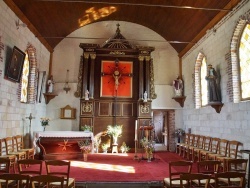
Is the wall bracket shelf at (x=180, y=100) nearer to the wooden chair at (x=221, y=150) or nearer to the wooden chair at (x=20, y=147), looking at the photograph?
the wooden chair at (x=221, y=150)

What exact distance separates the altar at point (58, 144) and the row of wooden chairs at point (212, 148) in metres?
3.73

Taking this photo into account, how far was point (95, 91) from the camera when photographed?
35.8ft

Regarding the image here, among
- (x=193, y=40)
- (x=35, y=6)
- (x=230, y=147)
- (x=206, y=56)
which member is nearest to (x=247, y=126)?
(x=230, y=147)

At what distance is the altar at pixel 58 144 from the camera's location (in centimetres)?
806

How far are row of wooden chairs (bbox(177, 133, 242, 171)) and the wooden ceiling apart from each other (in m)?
3.75

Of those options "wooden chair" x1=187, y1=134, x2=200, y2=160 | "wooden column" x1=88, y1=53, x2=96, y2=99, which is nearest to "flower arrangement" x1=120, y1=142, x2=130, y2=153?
"wooden column" x1=88, y1=53, x2=96, y2=99

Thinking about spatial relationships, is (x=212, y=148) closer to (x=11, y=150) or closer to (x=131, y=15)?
(x=11, y=150)

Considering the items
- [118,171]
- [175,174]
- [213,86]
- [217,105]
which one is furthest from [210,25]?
[175,174]

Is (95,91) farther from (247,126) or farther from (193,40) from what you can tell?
(247,126)

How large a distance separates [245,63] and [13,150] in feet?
23.2

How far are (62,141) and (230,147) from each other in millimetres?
5309

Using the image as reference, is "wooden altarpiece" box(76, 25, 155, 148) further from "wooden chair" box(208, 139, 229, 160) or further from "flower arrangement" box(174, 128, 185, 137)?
"wooden chair" box(208, 139, 229, 160)

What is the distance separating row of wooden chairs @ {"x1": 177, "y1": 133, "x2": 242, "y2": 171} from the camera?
6480 millimetres

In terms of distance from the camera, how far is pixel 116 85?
10930mm
